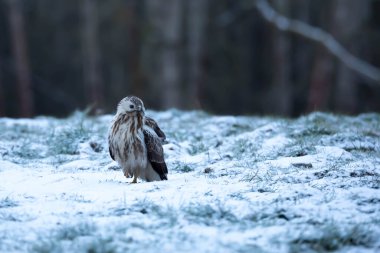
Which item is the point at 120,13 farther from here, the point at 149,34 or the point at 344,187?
the point at 344,187

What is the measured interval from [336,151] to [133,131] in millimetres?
2560

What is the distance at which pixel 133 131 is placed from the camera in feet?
23.9

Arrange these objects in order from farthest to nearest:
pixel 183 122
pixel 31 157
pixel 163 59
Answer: pixel 163 59 → pixel 183 122 → pixel 31 157

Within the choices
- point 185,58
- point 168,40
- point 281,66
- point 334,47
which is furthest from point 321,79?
point 185,58

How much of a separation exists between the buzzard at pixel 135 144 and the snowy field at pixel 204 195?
0.89ft

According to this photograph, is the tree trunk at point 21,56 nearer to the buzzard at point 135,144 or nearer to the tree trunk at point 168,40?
the tree trunk at point 168,40

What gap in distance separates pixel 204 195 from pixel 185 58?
26925 millimetres

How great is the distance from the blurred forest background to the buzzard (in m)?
16.4

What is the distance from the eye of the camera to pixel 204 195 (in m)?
6.16

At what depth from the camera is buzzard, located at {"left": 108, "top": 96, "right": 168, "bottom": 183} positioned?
7.26m

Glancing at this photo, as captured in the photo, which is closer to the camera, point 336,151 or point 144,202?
point 144,202

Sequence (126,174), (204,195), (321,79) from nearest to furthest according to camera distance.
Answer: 1. (204,195)
2. (126,174)
3. (321,79)

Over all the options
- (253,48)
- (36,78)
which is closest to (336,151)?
(36,78)

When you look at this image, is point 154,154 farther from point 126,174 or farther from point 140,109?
point 140,109
